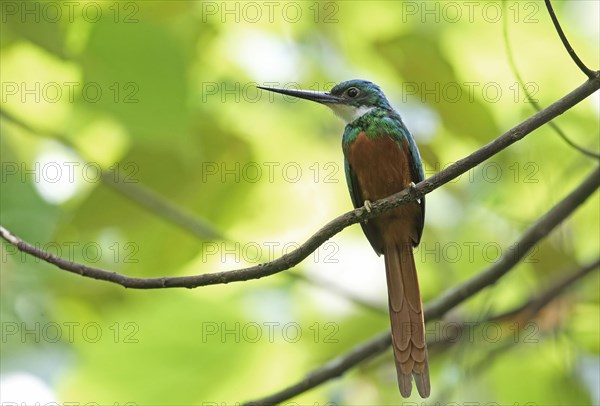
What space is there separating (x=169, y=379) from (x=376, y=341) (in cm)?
82

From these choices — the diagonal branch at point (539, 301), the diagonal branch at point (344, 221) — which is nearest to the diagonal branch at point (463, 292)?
the diagonal branch at point (539, 301)

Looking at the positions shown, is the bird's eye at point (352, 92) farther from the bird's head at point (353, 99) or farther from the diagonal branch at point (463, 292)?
the diagonal branch at point (463, 292)

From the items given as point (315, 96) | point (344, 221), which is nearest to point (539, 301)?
point (315, 96)

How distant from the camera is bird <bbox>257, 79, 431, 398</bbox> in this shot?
11.1 feet

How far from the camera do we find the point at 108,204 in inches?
129

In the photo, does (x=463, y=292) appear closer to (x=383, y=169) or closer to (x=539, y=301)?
(x=539, y=301)

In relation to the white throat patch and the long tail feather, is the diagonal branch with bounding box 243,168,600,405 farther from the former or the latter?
the white throat patch

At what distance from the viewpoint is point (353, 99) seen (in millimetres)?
3992

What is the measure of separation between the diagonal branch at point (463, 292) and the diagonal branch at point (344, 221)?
2.73ft

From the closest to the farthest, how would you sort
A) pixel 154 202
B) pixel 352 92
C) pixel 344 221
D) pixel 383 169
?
pixel 344 221 → pixel 154 202 → pixel 383 169 → pixel 352 92

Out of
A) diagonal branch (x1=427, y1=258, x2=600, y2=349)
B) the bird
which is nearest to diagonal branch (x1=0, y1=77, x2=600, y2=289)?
the bird

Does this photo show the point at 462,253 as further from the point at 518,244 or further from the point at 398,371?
the point at 398,371

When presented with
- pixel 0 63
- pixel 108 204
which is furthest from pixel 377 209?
pixel 0 63

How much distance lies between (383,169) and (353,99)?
0.51 meters
